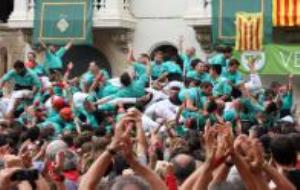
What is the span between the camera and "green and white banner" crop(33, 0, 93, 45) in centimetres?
2498

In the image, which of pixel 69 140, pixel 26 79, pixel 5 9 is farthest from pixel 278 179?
pixel 5 9

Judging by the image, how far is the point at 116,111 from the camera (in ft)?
54.6

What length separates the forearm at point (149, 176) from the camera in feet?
19.5

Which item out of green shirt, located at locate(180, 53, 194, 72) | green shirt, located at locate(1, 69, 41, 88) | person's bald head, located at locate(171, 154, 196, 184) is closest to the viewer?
person's bald head, located at locate(171, 154, 196, 184)

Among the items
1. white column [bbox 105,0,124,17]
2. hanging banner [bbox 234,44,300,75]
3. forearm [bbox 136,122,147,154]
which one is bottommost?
forearm [bbox 136,122,147,154]

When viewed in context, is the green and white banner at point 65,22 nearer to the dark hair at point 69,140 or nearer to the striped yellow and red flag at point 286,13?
the striped yellow and red flag at point 286,13

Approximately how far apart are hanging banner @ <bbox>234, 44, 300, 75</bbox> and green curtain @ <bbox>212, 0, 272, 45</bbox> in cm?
44

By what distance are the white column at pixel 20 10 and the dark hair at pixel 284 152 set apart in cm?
1993

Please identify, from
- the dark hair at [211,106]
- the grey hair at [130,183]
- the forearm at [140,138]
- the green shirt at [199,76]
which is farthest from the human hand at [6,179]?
the green shirt at [199,76]

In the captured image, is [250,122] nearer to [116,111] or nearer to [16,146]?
[116,111]

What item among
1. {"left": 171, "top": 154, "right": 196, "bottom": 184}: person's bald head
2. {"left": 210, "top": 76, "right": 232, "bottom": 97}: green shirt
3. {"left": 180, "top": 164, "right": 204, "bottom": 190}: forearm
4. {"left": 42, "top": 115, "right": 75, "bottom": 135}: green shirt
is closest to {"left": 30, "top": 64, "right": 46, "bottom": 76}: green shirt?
{"left": 42, "top": 115, "right": 75, "bottom": 135}: green shirt

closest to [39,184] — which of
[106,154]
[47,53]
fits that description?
[106,154]

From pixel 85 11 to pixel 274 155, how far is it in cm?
1869

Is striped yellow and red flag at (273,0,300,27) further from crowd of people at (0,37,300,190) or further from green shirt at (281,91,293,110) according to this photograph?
green shirt at (281,91,293,110)
